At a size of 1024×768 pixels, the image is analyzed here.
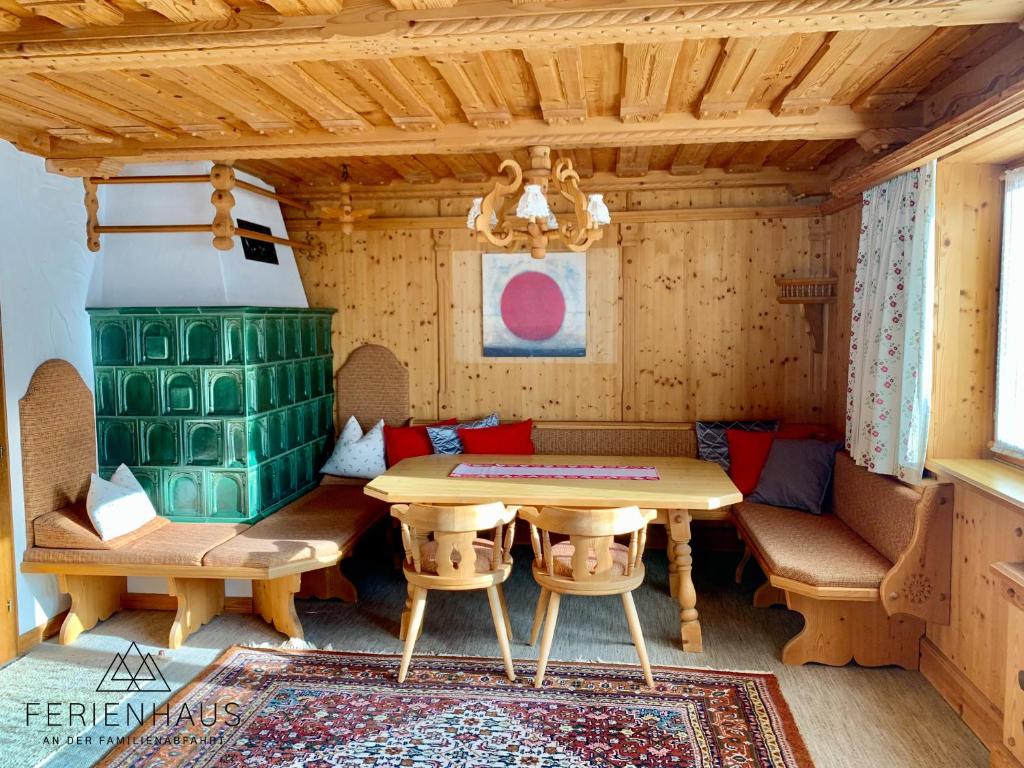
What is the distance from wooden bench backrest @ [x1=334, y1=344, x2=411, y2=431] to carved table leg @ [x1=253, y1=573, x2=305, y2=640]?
1.88 metres

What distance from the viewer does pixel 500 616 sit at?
342 cm

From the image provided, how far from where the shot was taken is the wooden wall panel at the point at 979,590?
2850 mm

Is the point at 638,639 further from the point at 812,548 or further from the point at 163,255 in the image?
the point at 163,255

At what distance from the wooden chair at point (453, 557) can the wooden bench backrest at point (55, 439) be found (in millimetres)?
1876

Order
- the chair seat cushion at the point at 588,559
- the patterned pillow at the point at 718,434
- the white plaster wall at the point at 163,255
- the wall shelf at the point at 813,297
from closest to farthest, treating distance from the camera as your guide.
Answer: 1. the chair seat cushion at the point at 588,559
2. the white plaster wall at the point at 163,255
3. the wall shelf at the point at 813,297
4. the patterned pillow at the point at 718,434

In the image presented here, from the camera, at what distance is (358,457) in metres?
5.26

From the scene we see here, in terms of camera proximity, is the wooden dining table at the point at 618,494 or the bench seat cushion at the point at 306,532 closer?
the wooden dining table at the point at 618,494

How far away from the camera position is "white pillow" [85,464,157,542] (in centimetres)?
386

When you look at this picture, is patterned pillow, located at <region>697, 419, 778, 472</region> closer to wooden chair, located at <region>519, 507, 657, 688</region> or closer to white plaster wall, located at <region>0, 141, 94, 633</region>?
wooden chair, located at <region>519, 507, 657, 688</region>

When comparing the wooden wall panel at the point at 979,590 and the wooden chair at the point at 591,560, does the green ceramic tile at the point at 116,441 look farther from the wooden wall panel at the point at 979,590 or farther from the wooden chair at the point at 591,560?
the wooden wall panel at the point at 979,590

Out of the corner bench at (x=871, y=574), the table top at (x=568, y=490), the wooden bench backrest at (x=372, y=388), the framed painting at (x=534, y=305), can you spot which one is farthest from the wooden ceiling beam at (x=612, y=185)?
the corner bench at (x=871, y=574)

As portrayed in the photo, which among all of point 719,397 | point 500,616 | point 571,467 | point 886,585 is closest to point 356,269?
point 571,467

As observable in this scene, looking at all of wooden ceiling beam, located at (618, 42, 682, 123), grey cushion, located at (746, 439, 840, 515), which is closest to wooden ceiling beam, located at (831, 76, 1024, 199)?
wooden ceiling beam, located at (618, 42, 682, 123)

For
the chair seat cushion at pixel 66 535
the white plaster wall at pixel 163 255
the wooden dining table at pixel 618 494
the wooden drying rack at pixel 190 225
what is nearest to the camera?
the wooden dining table at pixel 618 494
